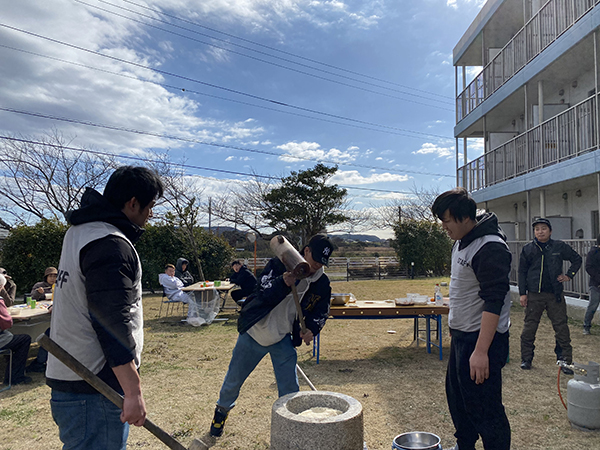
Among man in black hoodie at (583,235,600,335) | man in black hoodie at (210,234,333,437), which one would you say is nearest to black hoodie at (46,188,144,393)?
man in black hoodie at (210,234,333,437)

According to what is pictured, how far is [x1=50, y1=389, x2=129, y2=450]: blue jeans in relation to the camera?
5.49ft

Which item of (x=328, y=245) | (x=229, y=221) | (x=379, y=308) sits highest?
(x=229, y=221)

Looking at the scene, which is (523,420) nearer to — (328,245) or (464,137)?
(328,245)

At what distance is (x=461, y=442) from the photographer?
2803mm

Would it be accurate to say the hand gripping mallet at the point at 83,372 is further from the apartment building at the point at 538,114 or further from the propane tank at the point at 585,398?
the apartment building at the point at 538,114

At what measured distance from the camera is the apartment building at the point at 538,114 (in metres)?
8.64

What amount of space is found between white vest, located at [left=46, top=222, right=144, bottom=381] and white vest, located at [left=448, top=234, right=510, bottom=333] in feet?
6.70

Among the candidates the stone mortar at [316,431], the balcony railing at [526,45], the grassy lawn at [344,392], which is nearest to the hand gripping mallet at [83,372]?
the stone mortar at [316,431]

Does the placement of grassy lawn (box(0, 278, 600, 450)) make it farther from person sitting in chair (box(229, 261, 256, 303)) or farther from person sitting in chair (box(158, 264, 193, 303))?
person sitting in chair (box(158, 264, 193, 303))

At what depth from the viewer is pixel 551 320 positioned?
5.49 m

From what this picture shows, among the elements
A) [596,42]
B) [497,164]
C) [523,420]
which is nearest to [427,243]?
[497,164]

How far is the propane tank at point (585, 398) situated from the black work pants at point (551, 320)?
1886 mm

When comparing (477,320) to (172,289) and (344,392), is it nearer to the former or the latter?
(344,392)

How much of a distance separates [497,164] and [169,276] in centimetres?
1078
